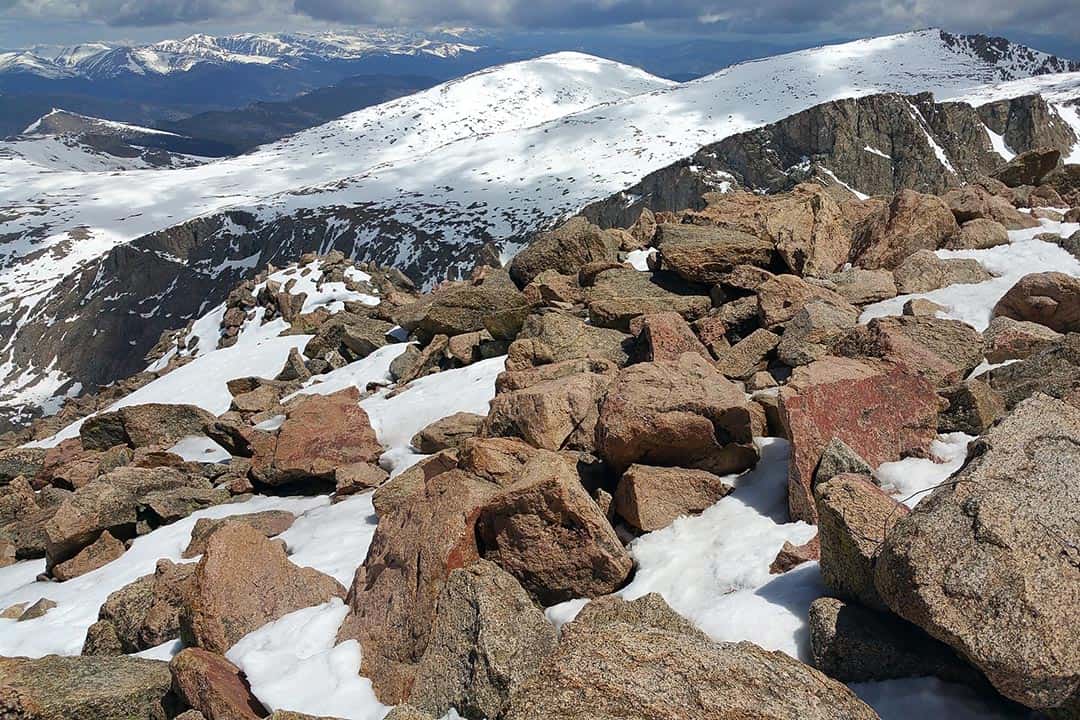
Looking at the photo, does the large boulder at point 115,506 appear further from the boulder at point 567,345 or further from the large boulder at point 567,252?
the large boulder at point 567,252

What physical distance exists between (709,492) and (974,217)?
15.1 meters

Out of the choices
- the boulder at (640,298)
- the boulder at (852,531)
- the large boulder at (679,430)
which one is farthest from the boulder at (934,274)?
the boulder at (852,531)

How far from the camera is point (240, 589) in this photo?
905cm

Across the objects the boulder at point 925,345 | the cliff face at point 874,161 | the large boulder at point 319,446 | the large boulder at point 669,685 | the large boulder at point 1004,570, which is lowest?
the cliff face at point 874,161

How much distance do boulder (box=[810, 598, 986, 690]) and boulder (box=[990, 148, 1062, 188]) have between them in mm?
26342

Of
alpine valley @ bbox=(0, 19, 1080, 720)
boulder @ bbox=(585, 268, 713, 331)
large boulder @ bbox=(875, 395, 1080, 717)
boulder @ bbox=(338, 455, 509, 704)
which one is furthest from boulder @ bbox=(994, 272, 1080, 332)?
boulder @ bbox=(338, 455, 509, 704)

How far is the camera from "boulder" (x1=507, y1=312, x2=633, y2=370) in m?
16.1

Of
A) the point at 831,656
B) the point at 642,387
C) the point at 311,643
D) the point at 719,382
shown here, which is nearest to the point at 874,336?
the point at 719,382

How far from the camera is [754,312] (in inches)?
620

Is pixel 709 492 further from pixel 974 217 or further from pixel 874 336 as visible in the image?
pixel 974 217

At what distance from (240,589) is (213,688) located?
189cm

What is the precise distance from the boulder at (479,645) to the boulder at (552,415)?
4.25m

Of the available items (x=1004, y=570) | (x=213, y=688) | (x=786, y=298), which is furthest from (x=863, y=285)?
(x=213, y=688)

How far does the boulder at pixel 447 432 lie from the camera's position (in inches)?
585
